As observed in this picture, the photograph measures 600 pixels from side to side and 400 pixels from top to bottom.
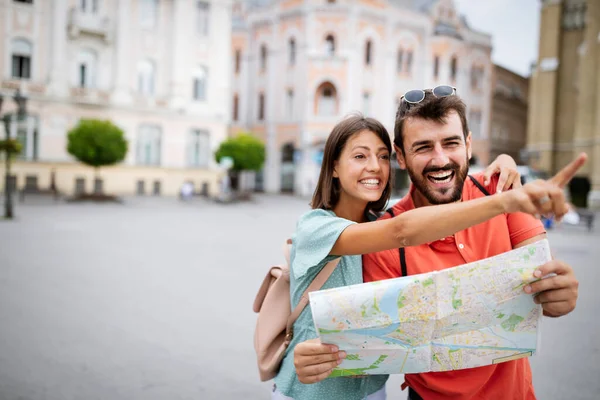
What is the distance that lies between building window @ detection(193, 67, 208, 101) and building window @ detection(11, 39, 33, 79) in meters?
10.8

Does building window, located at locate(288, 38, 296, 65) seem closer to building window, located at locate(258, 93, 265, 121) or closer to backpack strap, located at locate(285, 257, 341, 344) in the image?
building window, located at locate(258, 93, 265, 121)

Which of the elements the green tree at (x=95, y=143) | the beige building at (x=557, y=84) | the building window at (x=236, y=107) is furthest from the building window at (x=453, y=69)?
the green tree at (x=95, y=143)

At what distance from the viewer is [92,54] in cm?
3188

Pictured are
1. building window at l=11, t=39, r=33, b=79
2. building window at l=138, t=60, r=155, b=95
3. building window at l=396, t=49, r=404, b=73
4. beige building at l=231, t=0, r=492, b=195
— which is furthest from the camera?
building window at l=396, t=49, r=404, b=73

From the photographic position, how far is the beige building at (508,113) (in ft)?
153

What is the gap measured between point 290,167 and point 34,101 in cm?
1956

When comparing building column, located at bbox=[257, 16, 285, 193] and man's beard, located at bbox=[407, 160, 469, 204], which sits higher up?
building column, located at bbox=[257, 16, 285, 193]

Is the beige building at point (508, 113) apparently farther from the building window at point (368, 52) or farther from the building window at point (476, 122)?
the building window at point (368, 52)

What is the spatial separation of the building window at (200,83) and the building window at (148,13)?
14.7 ft

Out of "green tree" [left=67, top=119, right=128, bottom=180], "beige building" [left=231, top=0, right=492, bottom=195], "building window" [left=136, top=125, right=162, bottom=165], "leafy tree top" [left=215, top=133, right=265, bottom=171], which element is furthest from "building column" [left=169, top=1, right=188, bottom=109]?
"green tree" [left=67, top=119, right=128, bottom=180]

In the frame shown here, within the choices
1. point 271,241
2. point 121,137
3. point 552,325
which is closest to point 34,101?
point 121,137

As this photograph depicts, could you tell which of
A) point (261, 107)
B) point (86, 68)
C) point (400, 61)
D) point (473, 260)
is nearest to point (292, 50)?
point (261, 107)

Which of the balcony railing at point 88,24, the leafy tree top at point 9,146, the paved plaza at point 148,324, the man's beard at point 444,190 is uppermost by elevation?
the balcony railing at point 88,24

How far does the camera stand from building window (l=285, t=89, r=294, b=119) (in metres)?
39.0
